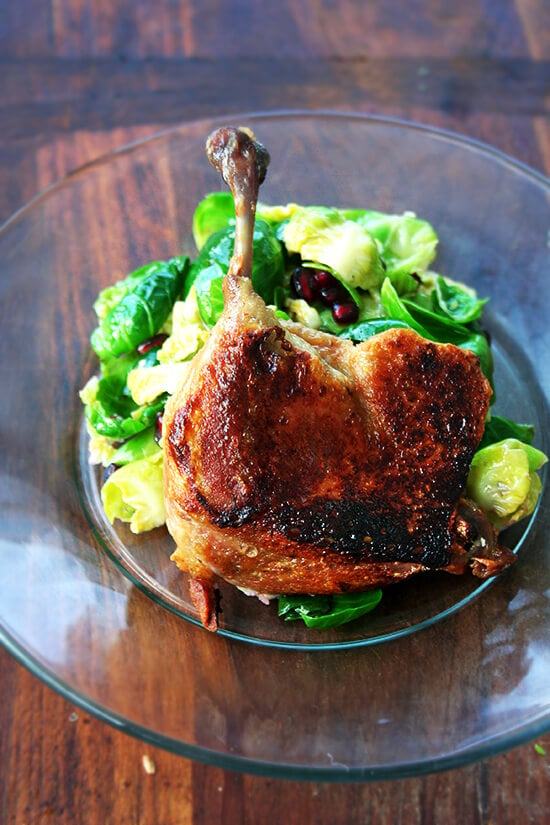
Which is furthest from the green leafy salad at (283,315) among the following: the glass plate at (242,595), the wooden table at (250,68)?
the wooden table at (250,68)

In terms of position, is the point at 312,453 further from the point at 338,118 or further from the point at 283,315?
the point at 338,118

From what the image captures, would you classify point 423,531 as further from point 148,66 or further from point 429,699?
point 148,66

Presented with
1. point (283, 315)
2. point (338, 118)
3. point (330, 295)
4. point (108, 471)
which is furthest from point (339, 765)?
point (338, 118)

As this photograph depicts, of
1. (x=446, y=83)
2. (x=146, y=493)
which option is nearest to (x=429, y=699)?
(x=146, y=493)

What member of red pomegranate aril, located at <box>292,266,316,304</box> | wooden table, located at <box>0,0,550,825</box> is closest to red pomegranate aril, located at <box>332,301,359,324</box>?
red pomegranate aril, located at <box>292,266,316,304</box>

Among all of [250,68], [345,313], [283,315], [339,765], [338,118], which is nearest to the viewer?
[339,765]

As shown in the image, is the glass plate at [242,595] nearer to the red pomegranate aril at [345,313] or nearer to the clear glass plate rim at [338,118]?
the clear glass plate rim at [338,118]
